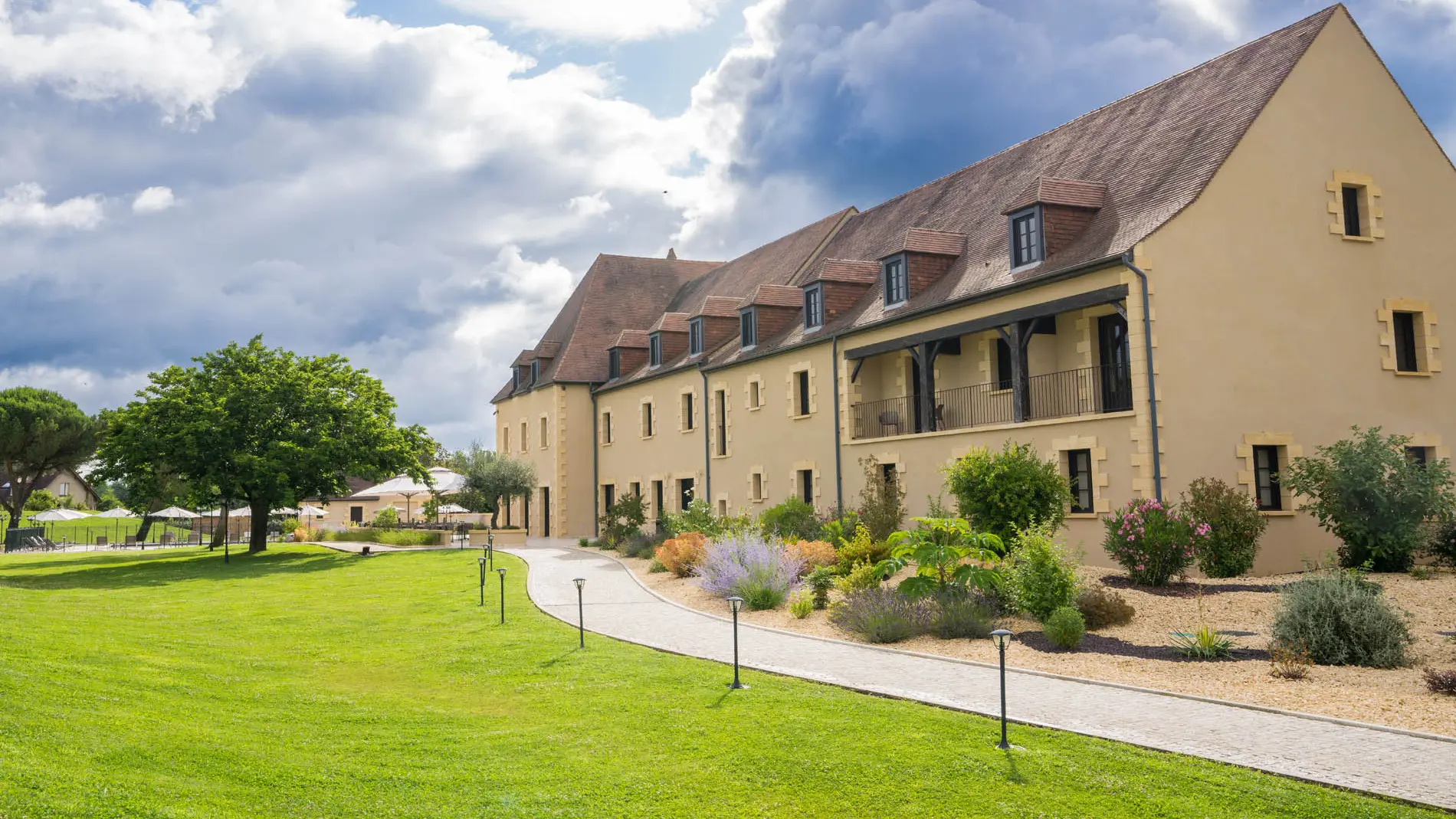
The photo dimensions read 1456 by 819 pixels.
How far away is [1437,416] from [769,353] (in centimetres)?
1490

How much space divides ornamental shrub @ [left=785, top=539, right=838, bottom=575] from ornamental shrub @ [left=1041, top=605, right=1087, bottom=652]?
6.39m

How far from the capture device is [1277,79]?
19297mm

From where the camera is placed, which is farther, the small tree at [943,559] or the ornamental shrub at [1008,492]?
the ornamental shrub at [1008,492]

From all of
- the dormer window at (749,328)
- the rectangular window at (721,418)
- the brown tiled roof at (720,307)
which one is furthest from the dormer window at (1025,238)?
the brown tiled roof at (720,307)

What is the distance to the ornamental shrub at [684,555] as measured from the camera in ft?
68.3

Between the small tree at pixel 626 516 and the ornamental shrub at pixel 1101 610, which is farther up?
the small tree at pixel 626 516

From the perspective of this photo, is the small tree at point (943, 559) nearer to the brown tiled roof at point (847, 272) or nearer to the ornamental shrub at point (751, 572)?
the ornamental shrub at point (751, 572)

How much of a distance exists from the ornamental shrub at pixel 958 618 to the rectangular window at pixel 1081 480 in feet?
21.5

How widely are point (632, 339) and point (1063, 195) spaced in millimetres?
21075

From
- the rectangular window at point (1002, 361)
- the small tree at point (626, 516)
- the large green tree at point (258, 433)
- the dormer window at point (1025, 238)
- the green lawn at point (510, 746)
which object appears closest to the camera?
the green lawn at point (510, 746)

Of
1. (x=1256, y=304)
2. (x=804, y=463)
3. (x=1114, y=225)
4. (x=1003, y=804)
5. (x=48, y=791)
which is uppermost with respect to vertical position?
(x=1114, y=225)

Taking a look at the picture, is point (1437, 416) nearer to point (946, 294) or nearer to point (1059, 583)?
point (946, 294)

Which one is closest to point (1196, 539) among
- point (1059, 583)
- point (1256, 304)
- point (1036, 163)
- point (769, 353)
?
point (1059, 583)

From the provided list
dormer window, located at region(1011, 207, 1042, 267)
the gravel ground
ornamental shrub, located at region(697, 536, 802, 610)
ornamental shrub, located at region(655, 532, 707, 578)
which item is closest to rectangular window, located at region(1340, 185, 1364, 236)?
dormer window, located at region(1011, 207, 1042, 267)
